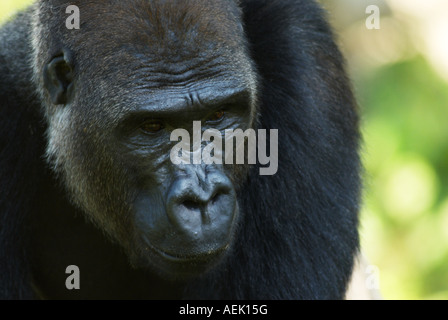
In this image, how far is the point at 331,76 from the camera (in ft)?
18.9

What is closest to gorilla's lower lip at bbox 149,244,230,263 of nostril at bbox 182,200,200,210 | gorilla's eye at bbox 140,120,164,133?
nostril at bbox 182,200,200,210

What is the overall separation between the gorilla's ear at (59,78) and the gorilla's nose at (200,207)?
120 cm

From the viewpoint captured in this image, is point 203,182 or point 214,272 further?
point 214,272

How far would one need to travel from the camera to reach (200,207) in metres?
4.28

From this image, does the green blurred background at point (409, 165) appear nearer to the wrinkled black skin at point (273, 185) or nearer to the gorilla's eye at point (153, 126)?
the wrinkled black skin at point (273, 185)

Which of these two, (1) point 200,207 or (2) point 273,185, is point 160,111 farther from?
(2) point 273,185

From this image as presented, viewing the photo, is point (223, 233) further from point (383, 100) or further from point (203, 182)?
point (383, 100)

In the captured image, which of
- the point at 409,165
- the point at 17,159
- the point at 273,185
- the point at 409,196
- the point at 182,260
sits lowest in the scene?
the point at 182,260

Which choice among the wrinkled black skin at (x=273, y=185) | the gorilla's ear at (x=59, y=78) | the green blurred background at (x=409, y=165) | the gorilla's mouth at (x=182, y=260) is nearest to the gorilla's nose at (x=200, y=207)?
the gorilla's mouth at (x=182, y=260)

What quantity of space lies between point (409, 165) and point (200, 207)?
5.27m

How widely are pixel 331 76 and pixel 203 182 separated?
1949 millimetres

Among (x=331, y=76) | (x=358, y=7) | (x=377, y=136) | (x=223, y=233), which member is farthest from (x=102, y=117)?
(x=358, y=7)

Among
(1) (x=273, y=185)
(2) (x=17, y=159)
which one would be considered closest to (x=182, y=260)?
(1) (x=273, y=185)

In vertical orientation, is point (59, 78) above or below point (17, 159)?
above
